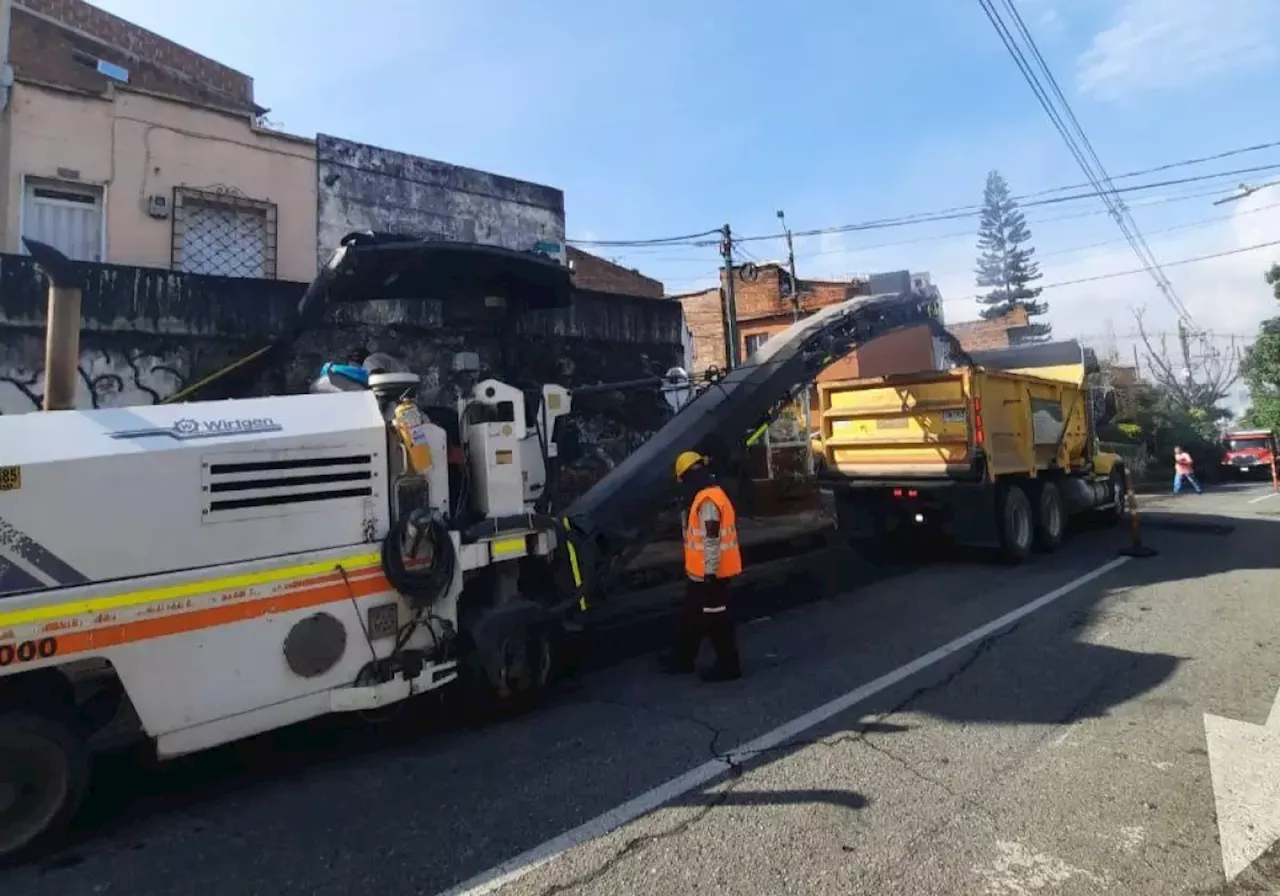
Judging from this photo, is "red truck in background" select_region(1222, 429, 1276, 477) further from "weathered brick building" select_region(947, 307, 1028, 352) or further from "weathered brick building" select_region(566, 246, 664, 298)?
"weathered brick building" select_region(566, 246, 664, 298)

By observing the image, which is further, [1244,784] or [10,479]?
[1244,784]

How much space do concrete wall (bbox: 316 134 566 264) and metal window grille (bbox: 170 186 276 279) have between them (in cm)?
82

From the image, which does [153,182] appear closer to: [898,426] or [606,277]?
[898,426]

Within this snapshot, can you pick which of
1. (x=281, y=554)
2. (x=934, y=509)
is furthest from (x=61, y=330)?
(x=934, y=509)

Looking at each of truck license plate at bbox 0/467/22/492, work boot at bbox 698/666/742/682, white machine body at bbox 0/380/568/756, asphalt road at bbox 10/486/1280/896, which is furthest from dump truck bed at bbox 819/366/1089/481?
truck license plate at bbox 0/467/22/492

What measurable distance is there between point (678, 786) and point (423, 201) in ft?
39.2

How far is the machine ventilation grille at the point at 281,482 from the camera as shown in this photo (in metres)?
4.02

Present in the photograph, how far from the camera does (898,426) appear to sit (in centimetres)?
1082

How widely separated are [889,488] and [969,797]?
727cm

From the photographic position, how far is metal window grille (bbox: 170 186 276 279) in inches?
442

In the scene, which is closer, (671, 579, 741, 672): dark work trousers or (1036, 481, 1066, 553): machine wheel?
(671, 579, 741, 672): dark work trousers

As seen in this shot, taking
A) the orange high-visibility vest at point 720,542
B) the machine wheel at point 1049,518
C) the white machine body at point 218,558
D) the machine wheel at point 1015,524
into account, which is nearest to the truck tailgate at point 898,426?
the machine wheel at point 1015,524

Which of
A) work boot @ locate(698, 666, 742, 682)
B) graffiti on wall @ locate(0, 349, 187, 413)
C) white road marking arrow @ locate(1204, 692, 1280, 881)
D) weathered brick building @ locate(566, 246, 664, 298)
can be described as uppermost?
weathered brick building @ locate(566, 246, 664, 298)

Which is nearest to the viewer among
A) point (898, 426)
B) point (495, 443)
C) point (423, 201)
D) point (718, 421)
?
point (495, 443)
